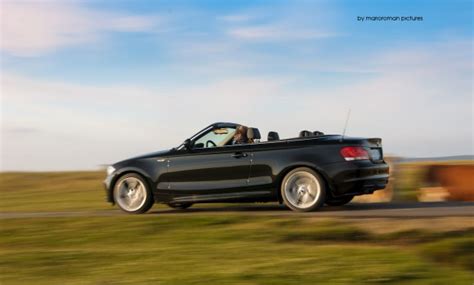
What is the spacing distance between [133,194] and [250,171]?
2339 millimetres

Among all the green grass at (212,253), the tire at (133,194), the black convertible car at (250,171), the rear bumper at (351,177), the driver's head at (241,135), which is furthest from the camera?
the tire at (133,194)

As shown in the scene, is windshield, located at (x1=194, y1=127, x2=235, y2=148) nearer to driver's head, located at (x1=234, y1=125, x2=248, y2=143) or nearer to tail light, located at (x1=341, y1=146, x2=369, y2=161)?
driver's head, located at (x1=234, y1=125, x2=248, y2=143)

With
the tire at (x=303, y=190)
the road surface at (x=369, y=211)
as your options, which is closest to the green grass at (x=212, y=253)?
the road surface at (x=369, y=211)

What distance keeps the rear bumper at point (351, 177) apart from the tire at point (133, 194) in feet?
11.1

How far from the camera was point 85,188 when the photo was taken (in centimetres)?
2473

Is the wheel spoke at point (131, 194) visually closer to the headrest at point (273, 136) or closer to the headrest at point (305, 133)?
the headrest at point (273, 136)

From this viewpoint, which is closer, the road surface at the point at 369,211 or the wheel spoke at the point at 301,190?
the road surface at the point at 369,211

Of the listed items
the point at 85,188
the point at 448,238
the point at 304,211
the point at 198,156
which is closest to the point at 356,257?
the point at 448,238

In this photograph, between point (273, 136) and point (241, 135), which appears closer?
point (273, 136)

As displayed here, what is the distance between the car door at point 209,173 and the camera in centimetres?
1191

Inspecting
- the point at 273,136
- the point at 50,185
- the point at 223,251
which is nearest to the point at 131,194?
the point at 273,136

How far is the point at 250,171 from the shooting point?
1182 cm

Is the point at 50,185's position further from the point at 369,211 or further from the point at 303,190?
the point at 369,211

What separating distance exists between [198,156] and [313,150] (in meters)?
2.08
